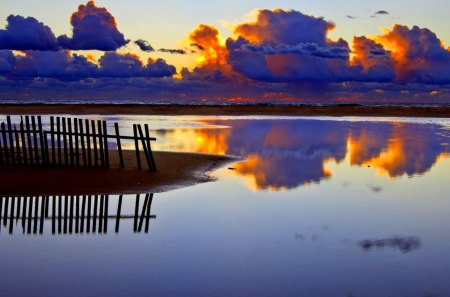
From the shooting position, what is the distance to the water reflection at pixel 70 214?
1096 centimetres

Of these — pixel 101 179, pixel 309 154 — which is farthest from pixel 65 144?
pixel 309 154

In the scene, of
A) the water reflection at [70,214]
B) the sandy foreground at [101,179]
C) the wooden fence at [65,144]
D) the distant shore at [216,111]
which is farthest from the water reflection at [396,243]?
the distant shore at [216,111]

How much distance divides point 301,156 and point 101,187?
11693 mm

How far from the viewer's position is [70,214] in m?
12.2

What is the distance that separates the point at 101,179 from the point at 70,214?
4330mm

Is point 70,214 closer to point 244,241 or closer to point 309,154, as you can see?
point 244,241

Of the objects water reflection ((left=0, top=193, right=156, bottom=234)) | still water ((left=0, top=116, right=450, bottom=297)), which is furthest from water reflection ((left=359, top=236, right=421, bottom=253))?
water reflection ((left=0, top=193, right=156, bottom=234))

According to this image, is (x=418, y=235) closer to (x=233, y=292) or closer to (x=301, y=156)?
(x=233, y=292)

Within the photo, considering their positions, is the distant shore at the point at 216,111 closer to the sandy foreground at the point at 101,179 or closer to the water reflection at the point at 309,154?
the water reflection at the point at 309,154

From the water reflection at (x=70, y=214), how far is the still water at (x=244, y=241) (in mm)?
44

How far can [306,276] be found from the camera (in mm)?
8008

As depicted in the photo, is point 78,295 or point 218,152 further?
point 218,152

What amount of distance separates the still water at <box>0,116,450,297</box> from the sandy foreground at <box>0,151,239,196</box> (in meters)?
0.85

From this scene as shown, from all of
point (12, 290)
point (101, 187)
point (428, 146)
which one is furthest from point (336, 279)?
point (428, 146)
